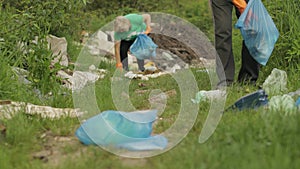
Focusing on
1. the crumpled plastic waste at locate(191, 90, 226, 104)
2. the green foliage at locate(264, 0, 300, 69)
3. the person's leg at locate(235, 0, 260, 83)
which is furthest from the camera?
the green foliage at locate(264, 0, 300, 69)

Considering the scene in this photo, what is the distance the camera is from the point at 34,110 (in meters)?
3.69

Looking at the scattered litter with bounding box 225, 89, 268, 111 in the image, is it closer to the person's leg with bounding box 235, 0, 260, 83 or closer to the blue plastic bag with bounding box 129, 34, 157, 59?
the person's leg with bounding box 235, 0, 260, 83

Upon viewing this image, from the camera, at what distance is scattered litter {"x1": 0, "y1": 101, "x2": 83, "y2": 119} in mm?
3605

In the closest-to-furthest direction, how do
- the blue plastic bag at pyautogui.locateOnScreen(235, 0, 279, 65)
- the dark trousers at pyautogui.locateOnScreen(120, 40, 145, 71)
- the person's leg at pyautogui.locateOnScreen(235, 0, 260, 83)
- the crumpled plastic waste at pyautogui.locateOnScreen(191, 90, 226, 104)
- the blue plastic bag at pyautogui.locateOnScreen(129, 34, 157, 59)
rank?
the crumpled plastic waste at pyautogui.locateOnScreen(191, 90, 226, 104)
the blue plastic bag at pyautogui.locateOnScreen(235, 0, 279, 65)
the person's leg at pyautogui.locateOnScreen(235, 0, 260, 83)
the blue plastic bag at pyautogui.locateOnScreen(129, 34, 157, 59)
the dark trousers at pyautogui.locateOnScreen(120, 40, 145, 71)

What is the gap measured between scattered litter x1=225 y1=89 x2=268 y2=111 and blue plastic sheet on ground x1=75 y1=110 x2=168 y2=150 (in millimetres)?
710

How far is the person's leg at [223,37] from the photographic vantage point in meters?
4.59

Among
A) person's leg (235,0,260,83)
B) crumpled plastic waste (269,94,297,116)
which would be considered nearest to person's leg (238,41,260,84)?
person's leg (235,0,260,83)

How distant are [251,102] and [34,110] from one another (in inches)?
60.9

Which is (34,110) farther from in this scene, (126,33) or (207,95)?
(126,33)

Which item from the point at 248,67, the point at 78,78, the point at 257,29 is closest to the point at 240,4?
the point at 257,29

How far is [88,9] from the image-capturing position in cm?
1145

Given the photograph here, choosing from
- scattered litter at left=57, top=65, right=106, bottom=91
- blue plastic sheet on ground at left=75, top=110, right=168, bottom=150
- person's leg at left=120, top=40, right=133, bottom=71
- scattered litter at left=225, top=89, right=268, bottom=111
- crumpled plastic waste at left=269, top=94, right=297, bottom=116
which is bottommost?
person's leg at left=120, top=40, right=133, bottom=71

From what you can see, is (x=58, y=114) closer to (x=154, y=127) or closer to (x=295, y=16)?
(x=154, y=127)

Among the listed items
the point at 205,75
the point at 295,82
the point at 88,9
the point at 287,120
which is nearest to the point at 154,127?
the point at 287,120
